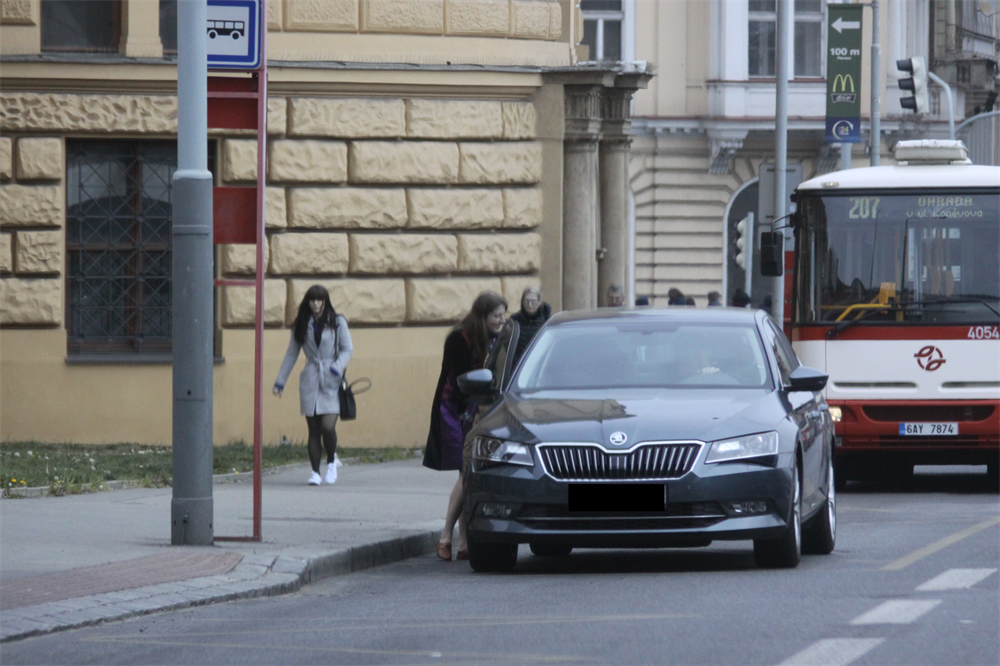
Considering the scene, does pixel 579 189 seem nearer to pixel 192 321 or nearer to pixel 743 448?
pixel 192 321

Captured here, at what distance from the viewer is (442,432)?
11164 mm

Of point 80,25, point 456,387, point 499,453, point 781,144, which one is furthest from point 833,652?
point 781,144

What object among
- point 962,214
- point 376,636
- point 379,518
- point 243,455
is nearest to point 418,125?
point 243,455

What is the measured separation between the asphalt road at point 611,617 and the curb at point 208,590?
0.28 feet

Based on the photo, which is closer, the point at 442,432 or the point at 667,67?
the point at 442,432

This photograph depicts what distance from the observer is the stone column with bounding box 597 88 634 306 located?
2091 centimetres

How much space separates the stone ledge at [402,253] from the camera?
→ 717 inches

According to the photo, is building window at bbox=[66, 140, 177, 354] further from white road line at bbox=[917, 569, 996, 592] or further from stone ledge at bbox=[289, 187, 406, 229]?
white road line at bbox=[917, 569, 996, 592]

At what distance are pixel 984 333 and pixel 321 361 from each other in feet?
18.7

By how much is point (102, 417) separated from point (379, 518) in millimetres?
6133

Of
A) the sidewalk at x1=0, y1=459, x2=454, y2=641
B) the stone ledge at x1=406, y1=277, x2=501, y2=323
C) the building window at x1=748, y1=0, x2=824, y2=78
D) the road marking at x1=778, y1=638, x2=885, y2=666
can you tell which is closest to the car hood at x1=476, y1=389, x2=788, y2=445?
the sidewalk at x1=0, y1=459, x2=454, y2=641

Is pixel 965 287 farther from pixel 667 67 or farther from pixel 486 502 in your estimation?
pixel 667 67

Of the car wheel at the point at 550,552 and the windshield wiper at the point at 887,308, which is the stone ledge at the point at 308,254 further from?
the car wheel at the point at 550,552

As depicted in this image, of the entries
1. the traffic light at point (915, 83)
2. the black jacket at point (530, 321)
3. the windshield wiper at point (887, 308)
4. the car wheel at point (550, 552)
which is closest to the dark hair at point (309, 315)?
the black jacket at point (530, 321)
